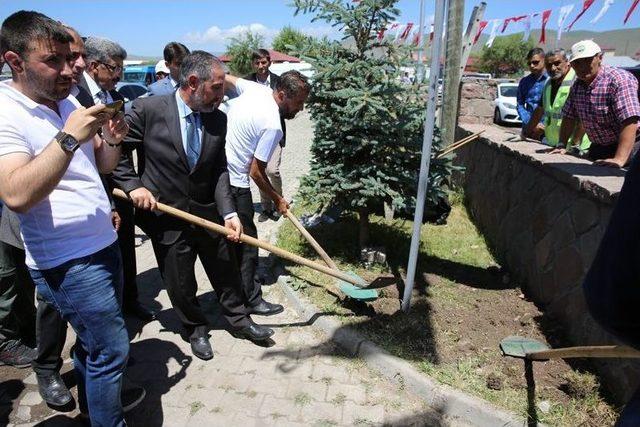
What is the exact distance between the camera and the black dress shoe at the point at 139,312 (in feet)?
12.1

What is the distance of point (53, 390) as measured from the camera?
2.63 m

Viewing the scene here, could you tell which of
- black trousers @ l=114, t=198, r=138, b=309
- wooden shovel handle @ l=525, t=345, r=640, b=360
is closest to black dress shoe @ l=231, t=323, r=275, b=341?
black trousers @ l=114, t=198, r=138, b=309

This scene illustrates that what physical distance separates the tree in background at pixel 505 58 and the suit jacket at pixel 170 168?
218 feet

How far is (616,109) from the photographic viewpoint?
11.3ft

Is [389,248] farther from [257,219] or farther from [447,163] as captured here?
[257,219]

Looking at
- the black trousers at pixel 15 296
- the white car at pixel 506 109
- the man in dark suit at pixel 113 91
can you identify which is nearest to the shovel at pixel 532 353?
the man in dark suit at pixel 113 91

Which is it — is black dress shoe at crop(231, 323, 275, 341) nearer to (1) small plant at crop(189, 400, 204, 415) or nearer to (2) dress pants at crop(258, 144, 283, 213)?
(1) small plant at crop(189, 400, 204, 415)

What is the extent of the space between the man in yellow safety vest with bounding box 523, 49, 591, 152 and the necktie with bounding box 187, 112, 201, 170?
4.08 metres

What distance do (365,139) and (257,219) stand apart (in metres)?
2.69

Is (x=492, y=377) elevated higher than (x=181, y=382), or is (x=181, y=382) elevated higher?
(x=492, y=377)

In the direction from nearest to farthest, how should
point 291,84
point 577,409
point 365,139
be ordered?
1. point 577,409
2. point 291,84
3. point 365,139

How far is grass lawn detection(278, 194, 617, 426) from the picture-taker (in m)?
2.67

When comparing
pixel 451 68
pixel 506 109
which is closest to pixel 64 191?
pixel 451 68

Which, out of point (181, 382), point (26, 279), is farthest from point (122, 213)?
point (181, 382)
